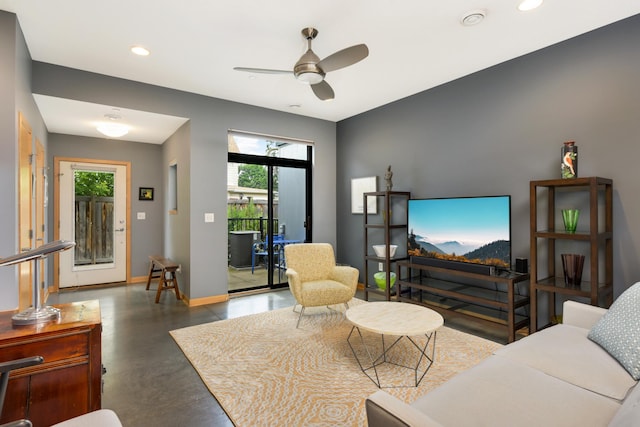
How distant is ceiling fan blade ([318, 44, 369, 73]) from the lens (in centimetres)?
236

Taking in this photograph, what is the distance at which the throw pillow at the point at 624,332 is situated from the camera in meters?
1.64

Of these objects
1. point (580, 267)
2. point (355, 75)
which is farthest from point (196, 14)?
point (580, 267)

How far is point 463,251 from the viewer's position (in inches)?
140

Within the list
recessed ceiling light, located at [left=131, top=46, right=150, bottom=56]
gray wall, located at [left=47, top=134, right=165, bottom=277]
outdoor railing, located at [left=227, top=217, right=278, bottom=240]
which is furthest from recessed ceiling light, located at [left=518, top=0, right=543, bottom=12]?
gray wall, located at [left=47, top=134, right=165, bottom=277]

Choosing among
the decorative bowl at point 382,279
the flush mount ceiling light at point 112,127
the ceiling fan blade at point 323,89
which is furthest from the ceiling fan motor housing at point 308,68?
the flush mount ceiling light at point 112,127

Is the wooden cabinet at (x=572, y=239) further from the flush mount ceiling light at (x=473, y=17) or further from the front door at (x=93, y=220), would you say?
the front door at (x=93, y=220)

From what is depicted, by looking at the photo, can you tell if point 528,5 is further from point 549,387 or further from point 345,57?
point 549,387

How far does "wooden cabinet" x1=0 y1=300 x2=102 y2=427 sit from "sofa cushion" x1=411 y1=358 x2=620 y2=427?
161 cm

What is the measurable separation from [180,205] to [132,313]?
1560mm

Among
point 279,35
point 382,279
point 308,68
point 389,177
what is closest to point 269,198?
point 389,177

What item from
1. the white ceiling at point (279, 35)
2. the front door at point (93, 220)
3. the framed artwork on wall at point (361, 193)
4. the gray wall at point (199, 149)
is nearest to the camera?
the white ceiling at point (279, 35)

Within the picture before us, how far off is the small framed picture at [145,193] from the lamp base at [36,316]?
4599 mm

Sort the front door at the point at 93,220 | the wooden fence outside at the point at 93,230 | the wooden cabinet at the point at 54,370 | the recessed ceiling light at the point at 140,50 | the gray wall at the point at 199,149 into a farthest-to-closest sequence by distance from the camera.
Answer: the wooden fence outside at the point at 93,230
the front door at the point at 93,220
the gray wall at the point at 199,149
the recessed ceiling light at the point at 140,50
the wooden cabinet at the point at 54,370

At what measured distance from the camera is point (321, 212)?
18.2ft
